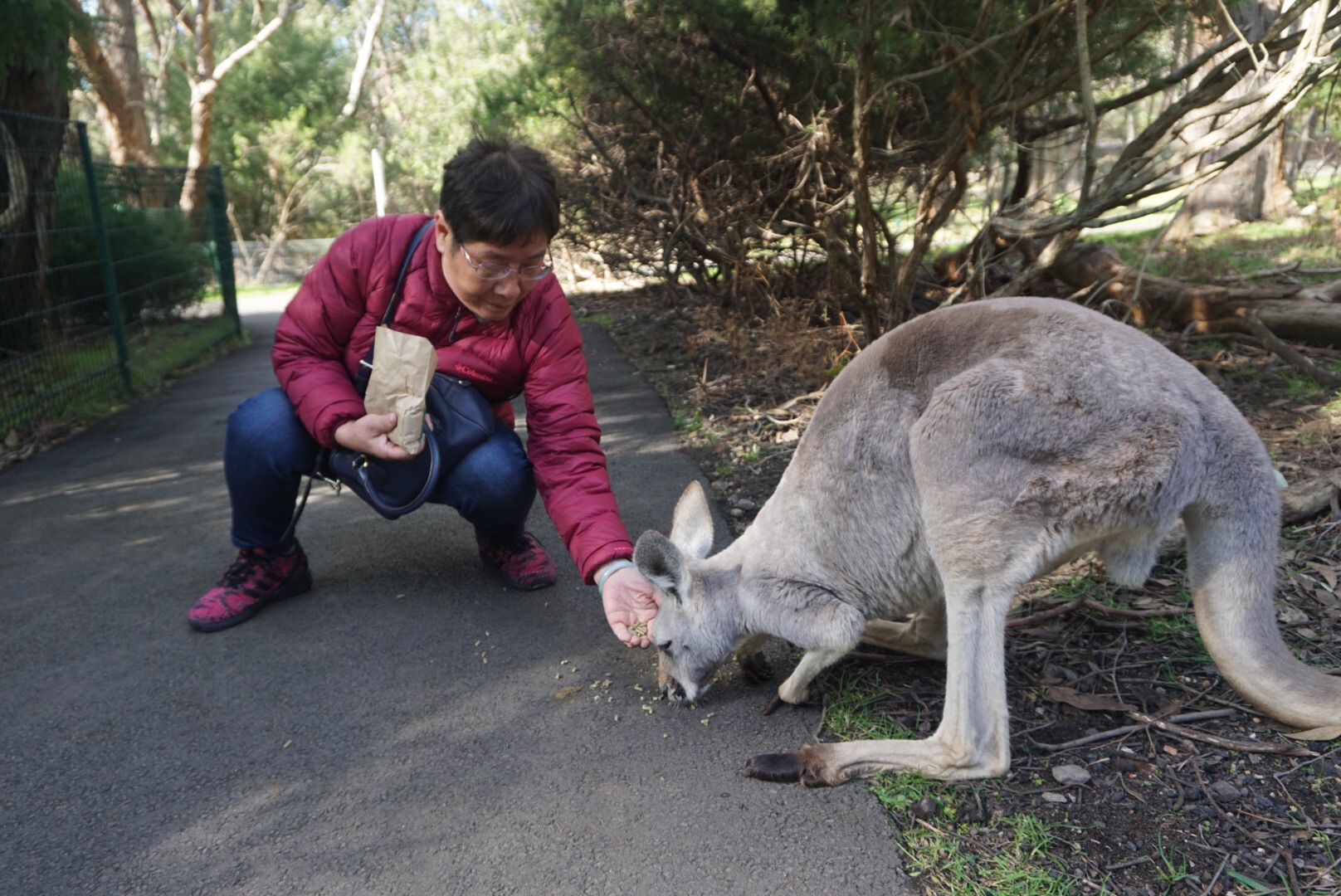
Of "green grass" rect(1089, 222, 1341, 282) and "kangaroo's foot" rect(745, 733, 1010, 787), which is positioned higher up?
"green grass" rect(1089, 222, 1341, 282)

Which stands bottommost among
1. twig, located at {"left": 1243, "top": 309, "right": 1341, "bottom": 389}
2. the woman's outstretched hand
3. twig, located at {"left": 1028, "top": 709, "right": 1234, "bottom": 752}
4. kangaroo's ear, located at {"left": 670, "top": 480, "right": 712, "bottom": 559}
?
twig, located at {"left": 1028, "top": 709, "right": 1234, "bottom": 752}

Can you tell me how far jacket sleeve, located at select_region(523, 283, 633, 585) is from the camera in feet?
8.51

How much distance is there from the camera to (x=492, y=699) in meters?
2.58

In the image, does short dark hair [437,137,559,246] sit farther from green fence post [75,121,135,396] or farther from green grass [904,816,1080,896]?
green fence post [75,121,135,396]

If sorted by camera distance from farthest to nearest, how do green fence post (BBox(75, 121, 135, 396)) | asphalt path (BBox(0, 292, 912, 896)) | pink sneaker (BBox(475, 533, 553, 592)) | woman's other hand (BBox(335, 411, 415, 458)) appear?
1. green fence post (BBox(75, 121, 135, 396))
2. pink sneaker (BBox(475, 533, 553, 592))
3. woman's other hand (BBox(335, 411, 415, 458))
4. asphalt path (BBox(0, 292, 912, 896))

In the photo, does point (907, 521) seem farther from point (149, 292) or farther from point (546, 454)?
point (149, 292)

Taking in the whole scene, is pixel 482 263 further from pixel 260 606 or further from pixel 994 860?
pixel 994 860

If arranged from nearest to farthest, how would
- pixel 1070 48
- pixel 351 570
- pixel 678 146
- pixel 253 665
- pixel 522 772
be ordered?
pixel 522 772 < pixel 253 665 < pixel 351 570 < pixel 1070 48 < pixel 678 146

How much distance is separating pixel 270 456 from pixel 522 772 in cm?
132

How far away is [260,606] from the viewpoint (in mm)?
3105

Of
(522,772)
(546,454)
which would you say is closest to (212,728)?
(522,772)

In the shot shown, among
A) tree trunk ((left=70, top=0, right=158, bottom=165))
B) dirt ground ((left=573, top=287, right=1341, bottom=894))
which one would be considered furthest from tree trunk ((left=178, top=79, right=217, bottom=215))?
dirt ground ((left=573, top=287, right=1341, bottom=894))

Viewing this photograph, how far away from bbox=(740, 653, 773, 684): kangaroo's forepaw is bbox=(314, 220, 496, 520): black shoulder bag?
1085mm

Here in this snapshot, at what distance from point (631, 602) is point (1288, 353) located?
377 cm
